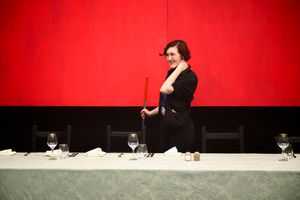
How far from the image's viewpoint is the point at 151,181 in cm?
204

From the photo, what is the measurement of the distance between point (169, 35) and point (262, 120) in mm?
1280

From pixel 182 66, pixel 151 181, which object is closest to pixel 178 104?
pixel 182 66

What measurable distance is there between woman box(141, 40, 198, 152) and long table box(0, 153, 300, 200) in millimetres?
926

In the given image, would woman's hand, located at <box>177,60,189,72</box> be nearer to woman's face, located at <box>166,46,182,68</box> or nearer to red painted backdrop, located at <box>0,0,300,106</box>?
woman's face, located at <box>166,46,182,68</box>

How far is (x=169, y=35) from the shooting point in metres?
3.99

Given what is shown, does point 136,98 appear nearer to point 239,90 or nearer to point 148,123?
point 148,123

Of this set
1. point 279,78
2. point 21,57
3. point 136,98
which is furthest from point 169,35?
point 21,57

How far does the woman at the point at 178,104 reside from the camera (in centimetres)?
313

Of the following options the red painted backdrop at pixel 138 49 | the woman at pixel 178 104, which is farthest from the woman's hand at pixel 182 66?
the red painted backdrop at pixel 138 49

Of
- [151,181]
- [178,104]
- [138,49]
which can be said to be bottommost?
[151,181]

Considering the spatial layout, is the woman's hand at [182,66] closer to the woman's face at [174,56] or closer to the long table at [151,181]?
the woman's face at [174,56]

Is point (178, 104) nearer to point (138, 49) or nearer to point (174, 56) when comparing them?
point (174, 56)

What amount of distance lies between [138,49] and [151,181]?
222 centimetres

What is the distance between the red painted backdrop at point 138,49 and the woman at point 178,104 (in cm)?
79
